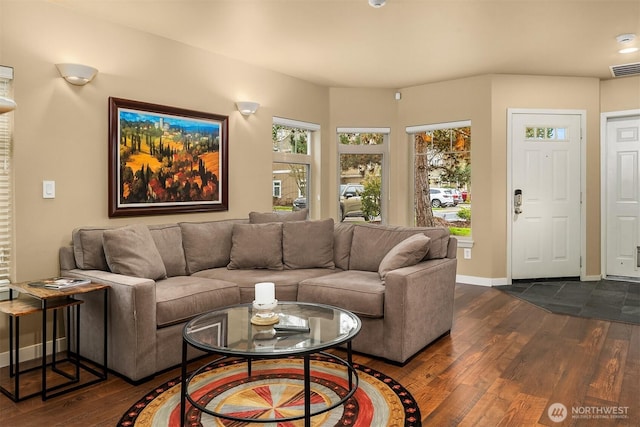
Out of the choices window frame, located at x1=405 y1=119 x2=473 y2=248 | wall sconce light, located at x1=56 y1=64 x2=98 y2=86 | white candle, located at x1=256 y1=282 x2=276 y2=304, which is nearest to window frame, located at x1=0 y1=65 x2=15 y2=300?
wall sconce light, located at x1=56 y1=64 x2=98 y2=86

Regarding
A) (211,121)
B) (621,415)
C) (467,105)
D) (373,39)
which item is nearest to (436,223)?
(467,105)

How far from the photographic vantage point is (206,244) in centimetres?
380

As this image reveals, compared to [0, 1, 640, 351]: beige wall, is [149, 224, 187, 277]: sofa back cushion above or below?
below

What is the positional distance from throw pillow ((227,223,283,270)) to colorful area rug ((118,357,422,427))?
3.51ft

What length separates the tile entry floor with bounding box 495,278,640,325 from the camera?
4.12 m

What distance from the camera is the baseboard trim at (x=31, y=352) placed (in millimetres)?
2934

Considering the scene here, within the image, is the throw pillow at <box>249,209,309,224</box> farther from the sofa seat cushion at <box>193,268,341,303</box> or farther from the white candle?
the white candle

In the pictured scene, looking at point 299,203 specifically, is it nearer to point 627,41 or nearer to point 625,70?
point 627,41

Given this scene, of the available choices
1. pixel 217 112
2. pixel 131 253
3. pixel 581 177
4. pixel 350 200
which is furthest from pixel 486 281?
pixel 131 253

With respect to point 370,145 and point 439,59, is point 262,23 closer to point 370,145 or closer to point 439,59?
point 439,59

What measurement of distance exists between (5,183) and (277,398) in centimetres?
231

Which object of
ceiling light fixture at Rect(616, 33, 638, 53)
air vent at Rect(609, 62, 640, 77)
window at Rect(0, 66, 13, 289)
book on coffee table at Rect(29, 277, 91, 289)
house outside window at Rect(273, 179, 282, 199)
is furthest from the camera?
house outside window at Rect(273, 179, 282, 199)

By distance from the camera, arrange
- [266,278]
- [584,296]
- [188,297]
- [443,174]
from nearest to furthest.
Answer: [188,297] < [266,278] < [584,296] < [443,174]

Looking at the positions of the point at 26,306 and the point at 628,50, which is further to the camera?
the point at 628,50
